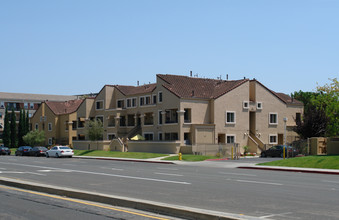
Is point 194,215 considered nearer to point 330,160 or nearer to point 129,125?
point 330,160

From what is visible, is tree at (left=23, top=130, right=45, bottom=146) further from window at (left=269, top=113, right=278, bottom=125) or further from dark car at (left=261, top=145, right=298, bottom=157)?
dark car at (left=261, top=145, right=298, bottom=157)

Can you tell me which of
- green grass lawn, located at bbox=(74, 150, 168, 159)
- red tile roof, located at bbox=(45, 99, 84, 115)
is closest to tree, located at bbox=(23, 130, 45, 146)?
red tile roof, located at bbox=(45, 99, 84, 115)

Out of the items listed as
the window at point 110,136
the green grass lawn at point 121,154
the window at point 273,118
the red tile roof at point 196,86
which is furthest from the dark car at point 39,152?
the window at point 273,118

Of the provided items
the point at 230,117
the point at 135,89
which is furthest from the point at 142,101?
the point at 230,117

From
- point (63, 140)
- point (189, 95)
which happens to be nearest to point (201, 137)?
point (189, 95)

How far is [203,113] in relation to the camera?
187ft

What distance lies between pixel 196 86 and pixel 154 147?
33.1 ft

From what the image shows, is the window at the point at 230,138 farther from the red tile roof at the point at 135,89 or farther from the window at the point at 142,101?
the window at the point at 142,101

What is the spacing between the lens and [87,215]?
37.1 feet

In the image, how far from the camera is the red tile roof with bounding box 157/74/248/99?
56.9 m

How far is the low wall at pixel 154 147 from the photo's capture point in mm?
53037

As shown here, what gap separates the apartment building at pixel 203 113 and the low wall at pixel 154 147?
5.3 inches

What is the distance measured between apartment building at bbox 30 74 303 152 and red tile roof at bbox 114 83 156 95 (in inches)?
9.9

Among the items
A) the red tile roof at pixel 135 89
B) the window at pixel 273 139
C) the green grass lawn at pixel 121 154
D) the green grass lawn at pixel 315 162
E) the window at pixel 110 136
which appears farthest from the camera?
the window at pixel 110 136
